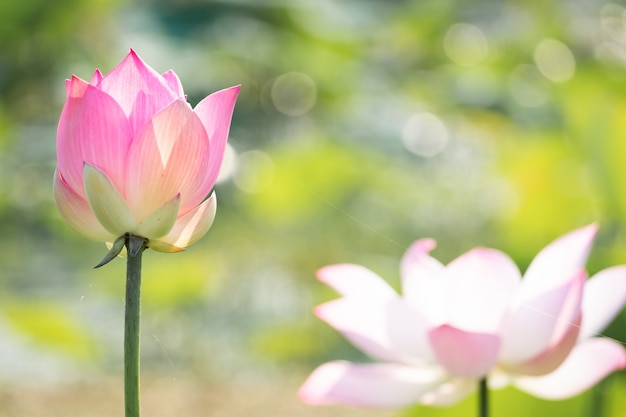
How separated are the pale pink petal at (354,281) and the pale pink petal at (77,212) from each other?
0.04m

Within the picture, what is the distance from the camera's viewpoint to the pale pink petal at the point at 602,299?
0.46 ft

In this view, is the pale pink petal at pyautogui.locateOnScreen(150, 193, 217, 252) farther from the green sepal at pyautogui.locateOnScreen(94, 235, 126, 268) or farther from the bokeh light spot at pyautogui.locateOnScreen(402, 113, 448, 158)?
the bokeh light spot at pyautogui.locateOnScreen(402, 113, 448, 158)

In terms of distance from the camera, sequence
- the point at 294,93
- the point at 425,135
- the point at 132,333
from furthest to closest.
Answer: the point at 294,93
the point at 425,135
the point at 132,333

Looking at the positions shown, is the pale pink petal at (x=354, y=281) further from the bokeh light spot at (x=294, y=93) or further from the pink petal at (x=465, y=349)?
the bokeh light spot at (x=294, y=93)

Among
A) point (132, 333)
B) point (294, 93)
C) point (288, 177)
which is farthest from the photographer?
point (294, 93)

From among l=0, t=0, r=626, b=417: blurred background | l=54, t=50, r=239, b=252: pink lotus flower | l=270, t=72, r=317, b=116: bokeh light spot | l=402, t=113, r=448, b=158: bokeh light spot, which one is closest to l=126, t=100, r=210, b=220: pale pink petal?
l=54, t=50, r=239, b=252: pink lotus flower

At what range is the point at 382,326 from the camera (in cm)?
16

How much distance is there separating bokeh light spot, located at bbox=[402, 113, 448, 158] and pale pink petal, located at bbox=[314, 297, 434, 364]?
4.29 ft

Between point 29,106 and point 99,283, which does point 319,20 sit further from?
point 99,283

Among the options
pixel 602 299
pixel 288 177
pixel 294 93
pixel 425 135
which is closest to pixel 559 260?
pixel 602 299

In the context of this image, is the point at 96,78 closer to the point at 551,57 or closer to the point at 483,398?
the point at 483,398

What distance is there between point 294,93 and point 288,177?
847 mm

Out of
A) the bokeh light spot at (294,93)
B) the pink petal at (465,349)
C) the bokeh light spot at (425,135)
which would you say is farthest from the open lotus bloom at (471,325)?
the bokeh light spot at (294,93)

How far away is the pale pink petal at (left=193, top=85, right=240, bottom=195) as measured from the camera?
0.38ft
